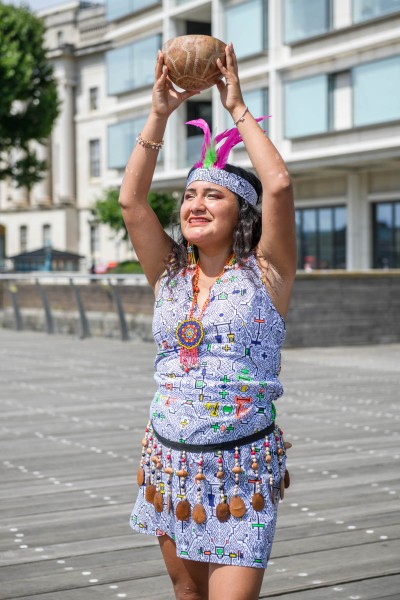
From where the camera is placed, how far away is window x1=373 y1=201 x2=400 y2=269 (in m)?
35.5

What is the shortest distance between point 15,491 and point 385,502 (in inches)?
93.4

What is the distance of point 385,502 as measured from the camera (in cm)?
681

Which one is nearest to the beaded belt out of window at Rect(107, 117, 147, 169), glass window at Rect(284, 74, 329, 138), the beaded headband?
the beaded headband

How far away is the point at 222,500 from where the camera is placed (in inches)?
134

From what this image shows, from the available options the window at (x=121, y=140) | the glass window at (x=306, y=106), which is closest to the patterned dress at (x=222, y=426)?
the glass window at (x=306, y=106)

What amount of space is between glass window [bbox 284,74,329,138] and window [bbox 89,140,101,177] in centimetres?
3647

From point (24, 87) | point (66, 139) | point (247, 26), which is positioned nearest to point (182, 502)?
point (247, 26)

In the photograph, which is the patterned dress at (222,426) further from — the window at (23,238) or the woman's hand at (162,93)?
the window at (23,238)

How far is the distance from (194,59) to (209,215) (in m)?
0.50

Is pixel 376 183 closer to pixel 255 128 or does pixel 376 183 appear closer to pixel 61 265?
pixel 61 265

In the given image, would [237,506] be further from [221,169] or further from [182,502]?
[221,169]

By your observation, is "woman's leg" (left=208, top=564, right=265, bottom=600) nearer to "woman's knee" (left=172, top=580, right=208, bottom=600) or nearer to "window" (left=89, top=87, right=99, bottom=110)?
"woman's knee" (left=172, top=580, right=208, bottom=600)

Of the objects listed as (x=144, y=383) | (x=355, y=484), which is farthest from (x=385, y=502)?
(x=144, y=383)

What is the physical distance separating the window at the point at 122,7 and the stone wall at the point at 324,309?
79.9 ft
